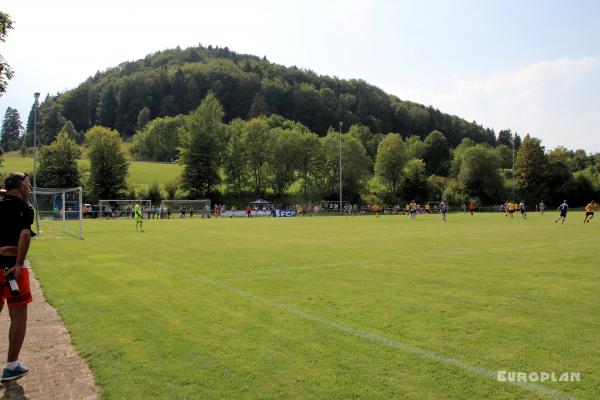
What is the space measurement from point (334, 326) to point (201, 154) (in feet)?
238

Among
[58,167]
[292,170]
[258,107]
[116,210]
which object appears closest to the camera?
[116,210]

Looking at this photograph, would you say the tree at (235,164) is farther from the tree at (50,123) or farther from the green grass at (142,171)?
the tree at (50,123)

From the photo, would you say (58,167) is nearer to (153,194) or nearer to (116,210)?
(153,194)

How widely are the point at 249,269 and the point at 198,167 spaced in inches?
2599

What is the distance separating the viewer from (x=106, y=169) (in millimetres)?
72562

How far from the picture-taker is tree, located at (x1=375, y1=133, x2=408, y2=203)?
300 ft

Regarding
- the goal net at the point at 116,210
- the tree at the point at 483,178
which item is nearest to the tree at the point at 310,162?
the goal net at the point at 116,210

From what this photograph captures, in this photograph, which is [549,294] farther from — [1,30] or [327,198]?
[327,198]

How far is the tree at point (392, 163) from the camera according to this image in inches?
3595

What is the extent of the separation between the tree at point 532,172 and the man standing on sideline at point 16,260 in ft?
337

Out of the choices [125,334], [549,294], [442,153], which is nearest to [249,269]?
[125,334]

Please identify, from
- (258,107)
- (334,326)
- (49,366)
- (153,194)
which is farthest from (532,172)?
(49,366)

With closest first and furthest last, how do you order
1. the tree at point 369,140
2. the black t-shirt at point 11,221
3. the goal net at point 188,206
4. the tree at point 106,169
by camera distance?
the black t-shirt at point 11,221 < the goal net at point 188,206 < the tree at point 106,169 < the tree at point 369,140

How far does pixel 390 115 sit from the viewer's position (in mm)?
163125
